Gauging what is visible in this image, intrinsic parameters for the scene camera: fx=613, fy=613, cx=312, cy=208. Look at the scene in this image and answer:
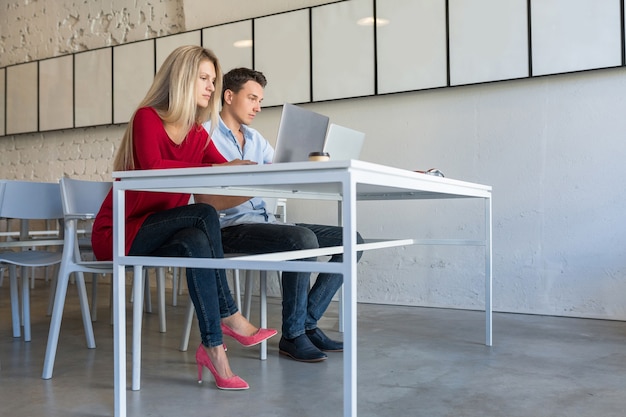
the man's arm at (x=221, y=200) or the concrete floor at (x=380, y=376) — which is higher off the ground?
the man's arm at (x=221, y=200)

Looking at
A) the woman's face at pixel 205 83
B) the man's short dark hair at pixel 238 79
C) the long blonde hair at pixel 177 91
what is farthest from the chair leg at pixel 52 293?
the woman's face at pixel 205 83

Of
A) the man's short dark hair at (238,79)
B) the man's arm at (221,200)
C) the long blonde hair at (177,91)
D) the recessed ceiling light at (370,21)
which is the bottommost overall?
the man's arm at (221,200)

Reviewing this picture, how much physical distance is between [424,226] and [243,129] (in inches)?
67.5

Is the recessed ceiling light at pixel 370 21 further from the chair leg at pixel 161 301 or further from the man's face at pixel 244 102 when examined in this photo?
the chair leg at pixel 161 301

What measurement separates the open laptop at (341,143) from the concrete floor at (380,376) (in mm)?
799

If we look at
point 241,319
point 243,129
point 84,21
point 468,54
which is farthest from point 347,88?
point 84,21

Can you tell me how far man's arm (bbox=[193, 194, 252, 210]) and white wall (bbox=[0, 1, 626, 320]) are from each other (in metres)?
1.90

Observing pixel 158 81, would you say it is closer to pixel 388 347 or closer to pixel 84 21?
pixel 388 347

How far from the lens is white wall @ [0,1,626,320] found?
11.3 ft

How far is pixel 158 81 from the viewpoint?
2.05 metres

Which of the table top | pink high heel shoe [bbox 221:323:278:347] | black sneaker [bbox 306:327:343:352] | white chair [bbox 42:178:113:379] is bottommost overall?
black sneaker [bbox 306:327:343:352]

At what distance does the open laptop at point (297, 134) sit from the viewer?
179cm

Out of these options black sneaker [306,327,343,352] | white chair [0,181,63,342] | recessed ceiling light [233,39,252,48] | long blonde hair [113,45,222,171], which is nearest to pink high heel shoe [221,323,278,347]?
black sneaker [306,327,343,352]

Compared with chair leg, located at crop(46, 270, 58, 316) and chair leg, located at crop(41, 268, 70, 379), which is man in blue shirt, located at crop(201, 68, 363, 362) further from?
chair leg, located at crop(46, 270, 58, 316)
